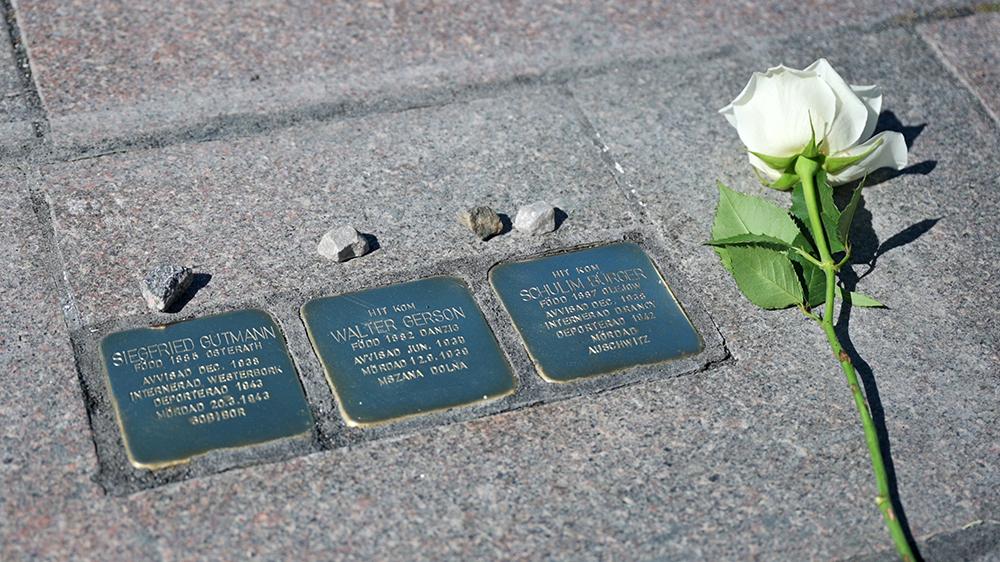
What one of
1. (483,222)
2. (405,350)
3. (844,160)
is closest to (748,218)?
(844,160)

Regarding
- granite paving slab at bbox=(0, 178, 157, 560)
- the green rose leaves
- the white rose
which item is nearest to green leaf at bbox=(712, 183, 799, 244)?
the green rose leaves

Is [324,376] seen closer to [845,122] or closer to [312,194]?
[312,194]

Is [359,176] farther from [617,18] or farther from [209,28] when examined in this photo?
[617,18]

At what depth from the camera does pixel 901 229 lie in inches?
95.0

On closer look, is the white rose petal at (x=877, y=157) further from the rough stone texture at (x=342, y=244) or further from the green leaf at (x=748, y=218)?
the rough stone texture at (x=342, y=244)

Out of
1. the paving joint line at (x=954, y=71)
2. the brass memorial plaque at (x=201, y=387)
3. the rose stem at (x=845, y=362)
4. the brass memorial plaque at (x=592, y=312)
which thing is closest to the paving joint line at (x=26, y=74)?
the brass memorial plaque at (x=201, y=387)

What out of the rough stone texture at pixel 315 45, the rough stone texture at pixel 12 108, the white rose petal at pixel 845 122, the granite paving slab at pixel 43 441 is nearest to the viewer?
the granite paving slab at pixel 43 441

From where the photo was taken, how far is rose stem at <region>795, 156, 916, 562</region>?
1.81 m

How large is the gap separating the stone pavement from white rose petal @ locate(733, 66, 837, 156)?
0.25 meters

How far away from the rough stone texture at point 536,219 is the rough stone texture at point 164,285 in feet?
2.22

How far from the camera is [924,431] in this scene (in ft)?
6.64

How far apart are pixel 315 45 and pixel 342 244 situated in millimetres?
773

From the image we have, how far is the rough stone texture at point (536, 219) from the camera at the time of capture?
2.32 m

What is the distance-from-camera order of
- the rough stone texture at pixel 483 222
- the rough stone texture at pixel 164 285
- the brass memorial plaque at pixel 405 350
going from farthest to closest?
the rough stone texture at pixel 483 222, the rough stone texture at pixel 164 285, the brass memorial plaque at pixel 405 350
